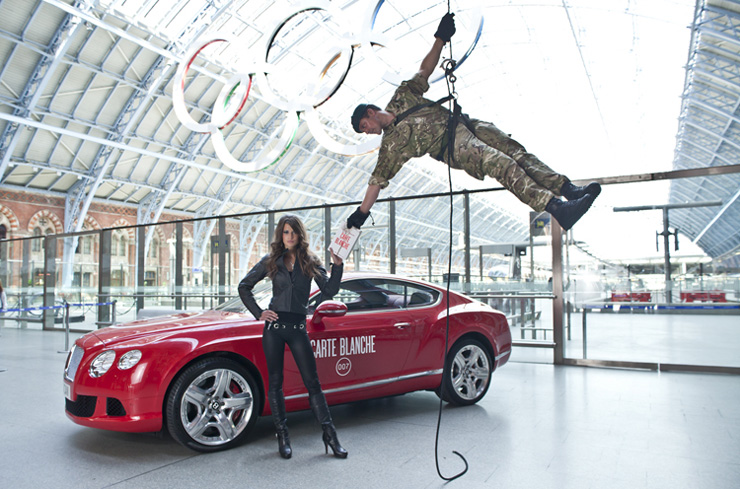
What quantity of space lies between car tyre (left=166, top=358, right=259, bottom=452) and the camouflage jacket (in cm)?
182

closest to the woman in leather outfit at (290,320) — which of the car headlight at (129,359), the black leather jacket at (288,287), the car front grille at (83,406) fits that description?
the black leather jacket at (288,287)

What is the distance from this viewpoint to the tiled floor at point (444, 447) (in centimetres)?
332

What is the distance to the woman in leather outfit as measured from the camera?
3.77 m

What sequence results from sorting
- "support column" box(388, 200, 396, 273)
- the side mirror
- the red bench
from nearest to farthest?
the side mirror → the red bench → "support column" box(388, 200, 396, 273)

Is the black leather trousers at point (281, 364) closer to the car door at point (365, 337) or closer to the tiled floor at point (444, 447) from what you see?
the tiled floor at point (444, 447)

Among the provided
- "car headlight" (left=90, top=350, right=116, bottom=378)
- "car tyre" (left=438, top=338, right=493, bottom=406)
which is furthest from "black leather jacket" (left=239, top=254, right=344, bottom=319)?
"car tyre" (left=438, top=338, right=493, bottom=406)

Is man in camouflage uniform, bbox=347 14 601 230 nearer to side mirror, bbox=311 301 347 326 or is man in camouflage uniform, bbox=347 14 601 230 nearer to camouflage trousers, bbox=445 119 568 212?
camouflage trousers, bbox=445 119 568 212

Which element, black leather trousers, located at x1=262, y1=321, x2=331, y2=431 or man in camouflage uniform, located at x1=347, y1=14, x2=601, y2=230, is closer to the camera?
man in camouflage uniform, located at x1=347, y1=14, x2=601, y2=230

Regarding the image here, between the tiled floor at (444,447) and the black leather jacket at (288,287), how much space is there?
1036 mm

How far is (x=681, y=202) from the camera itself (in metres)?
7.45

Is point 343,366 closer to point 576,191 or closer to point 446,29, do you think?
point 576,191

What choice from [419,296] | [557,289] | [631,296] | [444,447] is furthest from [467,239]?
[444,447]

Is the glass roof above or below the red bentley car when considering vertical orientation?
above

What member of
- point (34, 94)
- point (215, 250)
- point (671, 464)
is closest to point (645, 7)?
point (215, 250)
